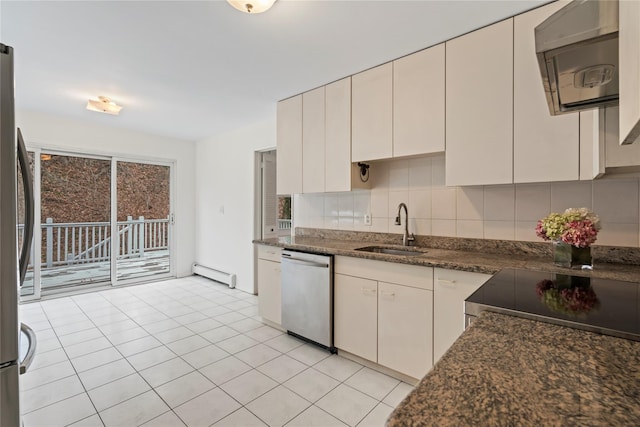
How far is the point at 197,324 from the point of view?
10.6 feet

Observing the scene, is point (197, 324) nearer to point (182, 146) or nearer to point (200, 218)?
point (200, 218)

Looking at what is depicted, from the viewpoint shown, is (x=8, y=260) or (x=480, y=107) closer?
(x=8, y=260)

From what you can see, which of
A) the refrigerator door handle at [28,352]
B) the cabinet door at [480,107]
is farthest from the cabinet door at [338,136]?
the refrigerator door handle at [28,352]

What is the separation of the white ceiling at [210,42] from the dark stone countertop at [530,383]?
6.15ft

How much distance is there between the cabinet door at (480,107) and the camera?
192 centimetres

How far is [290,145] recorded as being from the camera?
3.22 m

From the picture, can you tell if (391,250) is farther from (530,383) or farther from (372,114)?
A: (530,383)

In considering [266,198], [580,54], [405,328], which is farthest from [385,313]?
[266,198]

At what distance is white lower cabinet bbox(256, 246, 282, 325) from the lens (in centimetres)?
302

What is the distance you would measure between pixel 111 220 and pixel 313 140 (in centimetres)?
363

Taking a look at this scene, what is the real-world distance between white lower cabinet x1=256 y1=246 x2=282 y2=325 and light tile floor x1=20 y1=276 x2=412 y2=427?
166mm

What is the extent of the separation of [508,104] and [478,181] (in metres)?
0.51

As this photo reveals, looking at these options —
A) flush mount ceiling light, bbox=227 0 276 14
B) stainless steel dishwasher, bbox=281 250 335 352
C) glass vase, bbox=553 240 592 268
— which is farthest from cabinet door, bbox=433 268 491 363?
flush mount ceiling light, bbox=227 0 276 14

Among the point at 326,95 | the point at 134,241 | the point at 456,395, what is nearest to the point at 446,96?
the point at 326,95
